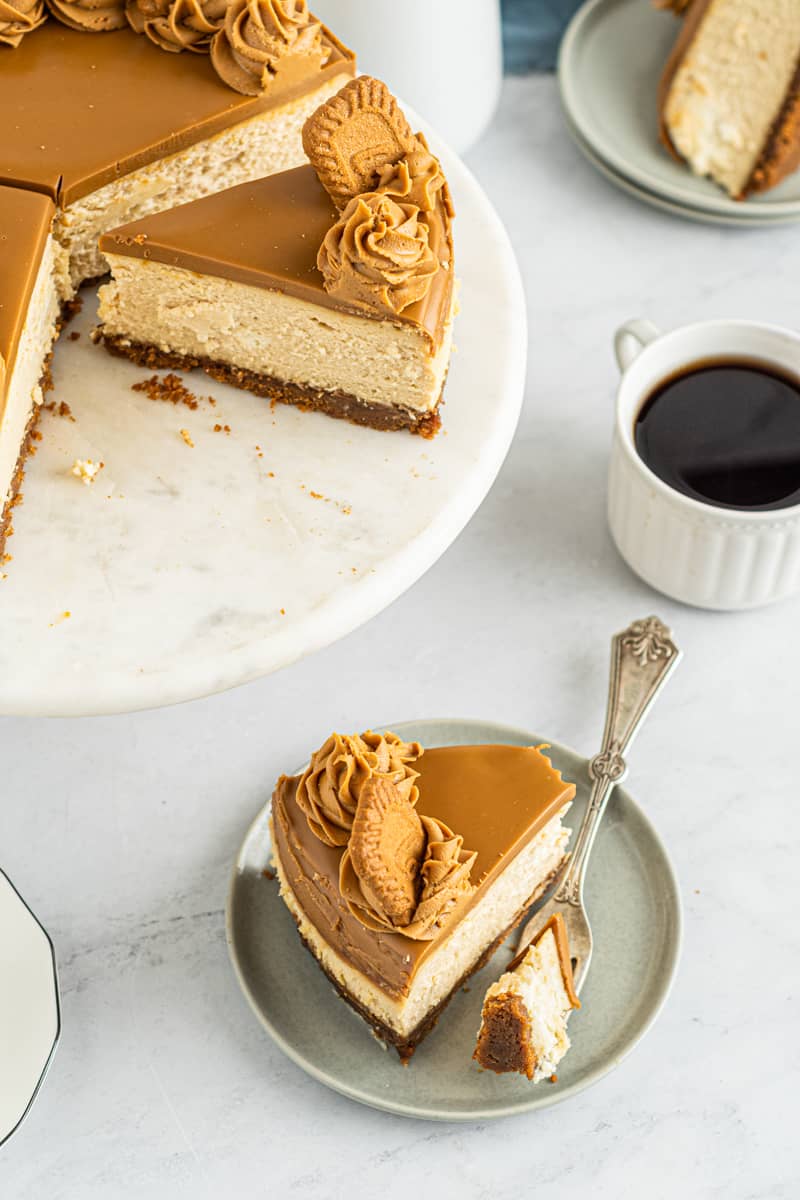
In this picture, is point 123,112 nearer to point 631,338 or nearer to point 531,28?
point 631,338

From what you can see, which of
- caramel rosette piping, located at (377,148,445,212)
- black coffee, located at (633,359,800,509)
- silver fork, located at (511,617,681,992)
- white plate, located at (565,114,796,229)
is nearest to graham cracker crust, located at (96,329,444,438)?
caramel rosette piping, located at (377,148,445,212)

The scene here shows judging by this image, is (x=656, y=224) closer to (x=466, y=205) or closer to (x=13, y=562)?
(x=466, y=205)

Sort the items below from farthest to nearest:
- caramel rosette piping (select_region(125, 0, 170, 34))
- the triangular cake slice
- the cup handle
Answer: the cup handle
caramel rosette piping (select_region(125, 0, 170, 34))
the triangular cake slice

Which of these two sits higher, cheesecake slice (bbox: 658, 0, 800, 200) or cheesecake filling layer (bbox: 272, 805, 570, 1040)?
cheesecake slice (bbox: 658, 0, 800, 200)

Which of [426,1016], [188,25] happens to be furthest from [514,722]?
[188,25]

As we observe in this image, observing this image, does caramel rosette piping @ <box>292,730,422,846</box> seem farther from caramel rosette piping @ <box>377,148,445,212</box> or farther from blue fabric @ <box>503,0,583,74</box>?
blue fabric @ <box>503,0,583,74</box>

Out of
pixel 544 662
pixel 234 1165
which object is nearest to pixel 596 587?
pixel 544 662
